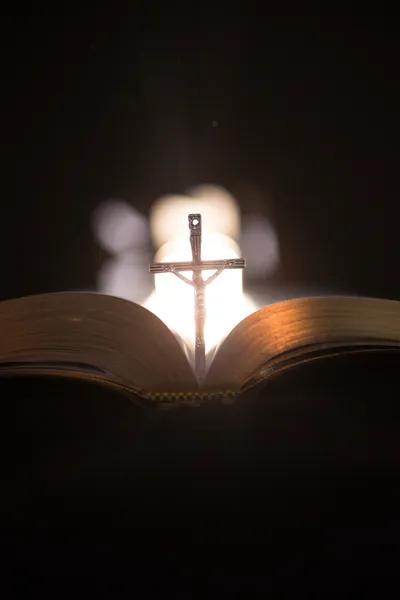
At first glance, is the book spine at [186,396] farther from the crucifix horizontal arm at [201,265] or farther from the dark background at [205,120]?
the dark background at [205,120]

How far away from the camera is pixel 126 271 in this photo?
69 cm

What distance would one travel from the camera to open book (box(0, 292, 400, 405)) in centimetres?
42

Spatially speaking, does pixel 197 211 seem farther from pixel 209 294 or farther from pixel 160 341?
pixel 160 341

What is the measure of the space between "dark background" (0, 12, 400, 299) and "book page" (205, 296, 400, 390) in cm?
24

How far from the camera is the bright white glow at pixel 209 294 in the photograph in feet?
2.14

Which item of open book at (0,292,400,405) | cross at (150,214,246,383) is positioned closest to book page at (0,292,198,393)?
open book at (0,292,400,405)

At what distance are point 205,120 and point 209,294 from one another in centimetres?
26

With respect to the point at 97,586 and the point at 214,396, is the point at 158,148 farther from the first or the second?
the point at 97,586

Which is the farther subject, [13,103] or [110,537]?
[13,103]

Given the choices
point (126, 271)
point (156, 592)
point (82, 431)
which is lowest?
point (156, 592)

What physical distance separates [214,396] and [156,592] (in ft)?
0.54

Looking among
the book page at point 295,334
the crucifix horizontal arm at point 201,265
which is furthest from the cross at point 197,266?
the book page at point 295,334

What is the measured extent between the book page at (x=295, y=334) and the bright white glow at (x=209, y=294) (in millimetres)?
191

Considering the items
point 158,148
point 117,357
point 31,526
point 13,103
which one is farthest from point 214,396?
point 13,103
